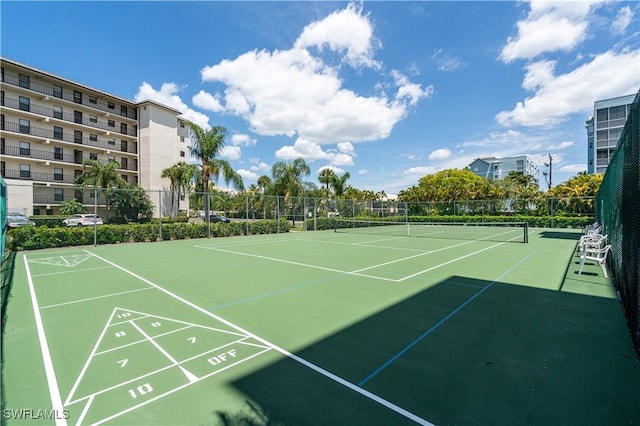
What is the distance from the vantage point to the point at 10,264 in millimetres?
10125

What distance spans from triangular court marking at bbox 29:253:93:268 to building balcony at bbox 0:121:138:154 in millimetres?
32214

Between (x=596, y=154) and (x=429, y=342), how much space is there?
6786 cm

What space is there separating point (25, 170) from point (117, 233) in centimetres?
2793

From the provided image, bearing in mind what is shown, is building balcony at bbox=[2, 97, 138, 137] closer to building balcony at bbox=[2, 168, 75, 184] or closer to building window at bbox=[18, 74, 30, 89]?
building window at bbox=[18, 74, 30, 89]

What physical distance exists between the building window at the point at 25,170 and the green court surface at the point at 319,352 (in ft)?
118

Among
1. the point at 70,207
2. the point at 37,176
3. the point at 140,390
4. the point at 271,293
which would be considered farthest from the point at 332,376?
the point at 37,176

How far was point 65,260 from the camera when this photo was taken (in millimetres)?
11117

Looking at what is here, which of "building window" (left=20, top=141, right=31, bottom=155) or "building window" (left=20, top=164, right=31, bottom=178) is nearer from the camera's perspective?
"building window" (left=20, top=164, right=31, bottom=178)

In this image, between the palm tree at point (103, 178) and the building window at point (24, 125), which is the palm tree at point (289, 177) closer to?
the palm tree at point (103, 178)

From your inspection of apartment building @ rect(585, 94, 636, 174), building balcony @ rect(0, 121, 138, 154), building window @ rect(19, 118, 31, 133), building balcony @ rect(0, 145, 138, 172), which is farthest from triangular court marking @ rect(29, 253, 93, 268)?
apartment building @ rect(585, 94, 636, 174)

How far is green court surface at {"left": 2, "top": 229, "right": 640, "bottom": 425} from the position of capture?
2797mm

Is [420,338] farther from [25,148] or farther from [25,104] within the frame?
[25,104]

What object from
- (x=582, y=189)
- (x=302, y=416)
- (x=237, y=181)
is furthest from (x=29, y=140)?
(x=582, y=189)

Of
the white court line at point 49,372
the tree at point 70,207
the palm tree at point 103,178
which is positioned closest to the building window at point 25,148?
the palm tree at point 103,178
